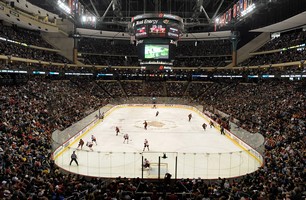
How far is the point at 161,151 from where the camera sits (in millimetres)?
20219

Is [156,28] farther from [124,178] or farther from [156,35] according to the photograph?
[124,178]

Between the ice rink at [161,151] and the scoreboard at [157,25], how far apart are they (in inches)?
425

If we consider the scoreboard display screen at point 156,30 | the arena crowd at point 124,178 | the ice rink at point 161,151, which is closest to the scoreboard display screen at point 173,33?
the scoreboard display screen at point 156,30

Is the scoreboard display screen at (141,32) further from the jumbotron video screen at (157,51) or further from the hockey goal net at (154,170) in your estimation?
the hockey goal net at (154,170)

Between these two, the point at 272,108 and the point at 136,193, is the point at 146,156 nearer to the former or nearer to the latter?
the point at 136,193

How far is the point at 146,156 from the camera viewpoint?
16109mm

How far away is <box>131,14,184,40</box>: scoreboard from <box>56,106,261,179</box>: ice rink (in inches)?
425

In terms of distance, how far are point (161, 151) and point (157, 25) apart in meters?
19.8

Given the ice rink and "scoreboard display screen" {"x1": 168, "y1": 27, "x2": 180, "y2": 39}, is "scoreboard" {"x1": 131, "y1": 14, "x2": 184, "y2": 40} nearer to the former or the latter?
"scoreboard display screen" {"x1": 168, "y1": 27, "x2": 180, "y2": 39}

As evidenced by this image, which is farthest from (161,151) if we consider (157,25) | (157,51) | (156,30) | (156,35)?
(157,51)

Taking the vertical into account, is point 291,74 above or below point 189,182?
above

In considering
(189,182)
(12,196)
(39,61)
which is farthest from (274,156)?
(39,61)

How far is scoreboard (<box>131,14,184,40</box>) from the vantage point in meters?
34.2

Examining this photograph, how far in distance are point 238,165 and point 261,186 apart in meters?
3.49
